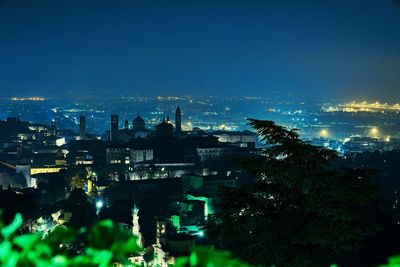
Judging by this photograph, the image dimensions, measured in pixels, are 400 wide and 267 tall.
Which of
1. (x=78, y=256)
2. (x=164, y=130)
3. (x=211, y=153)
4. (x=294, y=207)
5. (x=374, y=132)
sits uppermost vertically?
(x=78, y=256)

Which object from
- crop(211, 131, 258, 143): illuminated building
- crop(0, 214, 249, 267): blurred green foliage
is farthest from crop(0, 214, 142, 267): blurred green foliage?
crop(211, 131, 258, 143): illuminated building

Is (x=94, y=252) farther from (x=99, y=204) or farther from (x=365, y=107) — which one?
(x=365, y=107)

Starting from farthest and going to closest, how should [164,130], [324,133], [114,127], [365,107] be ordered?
1. [365,107]
2. [324,133]
3. [114,127]
4. [164,130]

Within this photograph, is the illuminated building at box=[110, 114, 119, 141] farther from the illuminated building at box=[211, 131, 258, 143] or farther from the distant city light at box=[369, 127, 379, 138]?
the distant city light at box=[369, 127, 379, 138]

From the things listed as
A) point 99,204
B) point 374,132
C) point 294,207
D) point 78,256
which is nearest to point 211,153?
point 99,204

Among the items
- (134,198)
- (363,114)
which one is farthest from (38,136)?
(363,114)

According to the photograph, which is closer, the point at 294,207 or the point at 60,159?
the point at 294,207

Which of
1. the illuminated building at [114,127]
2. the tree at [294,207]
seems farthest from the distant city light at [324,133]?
the tree at [294,207]
